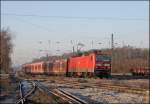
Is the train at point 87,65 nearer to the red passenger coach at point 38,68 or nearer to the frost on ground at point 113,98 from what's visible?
the red passenger coach at point 38,68

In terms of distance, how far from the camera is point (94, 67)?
1719 inches

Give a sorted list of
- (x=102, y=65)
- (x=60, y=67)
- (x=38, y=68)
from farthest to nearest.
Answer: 1. (x=38, y=68)
2. (x=60, y=67)
3. (x=102, y=65)

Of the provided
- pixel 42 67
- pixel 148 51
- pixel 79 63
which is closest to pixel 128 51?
pixel 148 51

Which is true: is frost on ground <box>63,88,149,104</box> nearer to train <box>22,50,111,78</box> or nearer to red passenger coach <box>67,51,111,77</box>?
red passenger coach <box>67,51,111,77</box>

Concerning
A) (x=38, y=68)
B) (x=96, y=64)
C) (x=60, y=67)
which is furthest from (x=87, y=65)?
(x=38, y=68)

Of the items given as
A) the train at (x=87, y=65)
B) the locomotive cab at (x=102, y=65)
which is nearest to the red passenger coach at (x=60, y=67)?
the train at (x=87, y=65)

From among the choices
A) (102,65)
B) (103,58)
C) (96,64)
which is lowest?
(102,65)

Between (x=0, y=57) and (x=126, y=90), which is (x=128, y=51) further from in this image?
(x=126, y=90)

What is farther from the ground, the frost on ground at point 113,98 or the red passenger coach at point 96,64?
the red passenger coach at point 96,64

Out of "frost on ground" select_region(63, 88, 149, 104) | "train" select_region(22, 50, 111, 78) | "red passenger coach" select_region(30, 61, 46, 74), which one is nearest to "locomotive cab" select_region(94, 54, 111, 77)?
"train" select_region(22, 50, 111, 78)

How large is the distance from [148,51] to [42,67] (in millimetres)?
59516

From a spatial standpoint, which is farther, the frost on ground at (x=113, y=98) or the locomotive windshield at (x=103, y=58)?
the locomotive windshield at (x=103, y=58)

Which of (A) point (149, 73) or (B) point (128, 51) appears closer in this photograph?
(A) point (149, 73)

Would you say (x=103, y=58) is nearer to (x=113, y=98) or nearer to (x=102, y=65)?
(x=102, y=65)
